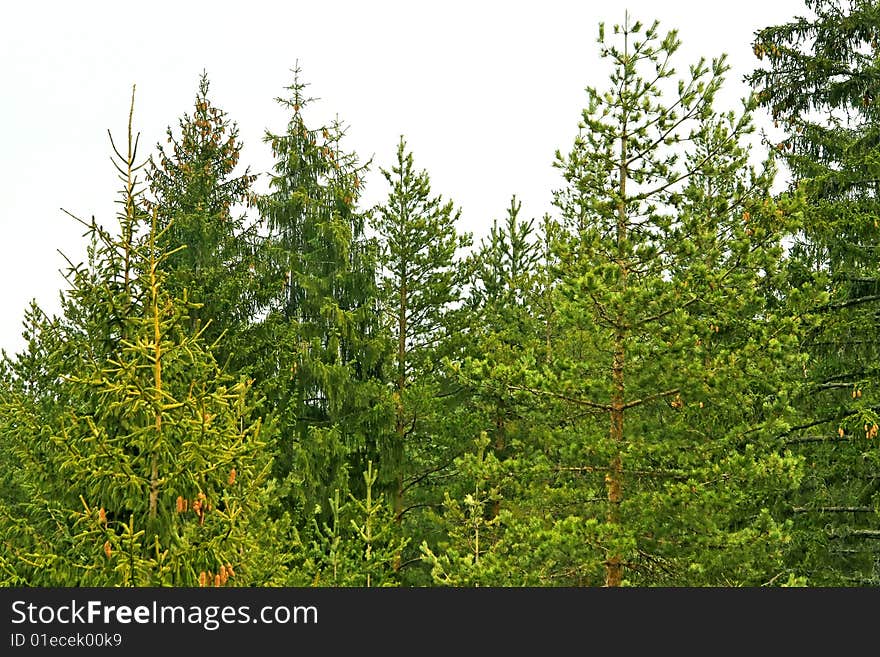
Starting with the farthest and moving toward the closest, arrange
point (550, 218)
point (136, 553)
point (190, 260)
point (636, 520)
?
point (550, 218) < point (190, 260) < point (636, 520) < point (136, 553)

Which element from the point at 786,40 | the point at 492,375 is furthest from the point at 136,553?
the point at 786,40

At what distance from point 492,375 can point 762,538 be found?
430 cm

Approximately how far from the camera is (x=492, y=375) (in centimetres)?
1265

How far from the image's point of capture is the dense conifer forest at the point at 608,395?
8180mm

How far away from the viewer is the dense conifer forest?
818cm

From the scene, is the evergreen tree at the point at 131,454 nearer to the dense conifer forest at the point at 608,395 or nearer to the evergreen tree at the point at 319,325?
the dense conifer forest at the point at 608,395

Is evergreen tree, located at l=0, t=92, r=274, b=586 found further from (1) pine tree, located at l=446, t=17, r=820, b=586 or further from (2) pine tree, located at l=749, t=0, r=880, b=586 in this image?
(2) pine tree, located at l=749, t=0, r=880, b=586

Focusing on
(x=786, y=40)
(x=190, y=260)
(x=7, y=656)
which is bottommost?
(x=7, y=656)

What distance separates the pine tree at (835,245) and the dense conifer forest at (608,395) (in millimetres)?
44

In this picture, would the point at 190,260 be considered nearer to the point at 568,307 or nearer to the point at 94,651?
the point at 568,307

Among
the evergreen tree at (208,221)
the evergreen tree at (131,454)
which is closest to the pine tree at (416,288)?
the evergreen tree at (208,221)

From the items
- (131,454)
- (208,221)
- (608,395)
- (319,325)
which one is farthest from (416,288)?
(131,454)

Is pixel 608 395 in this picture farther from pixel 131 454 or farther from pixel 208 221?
pixel 208 221

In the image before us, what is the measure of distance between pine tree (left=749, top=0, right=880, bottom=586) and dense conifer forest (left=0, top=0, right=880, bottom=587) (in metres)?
0.04
